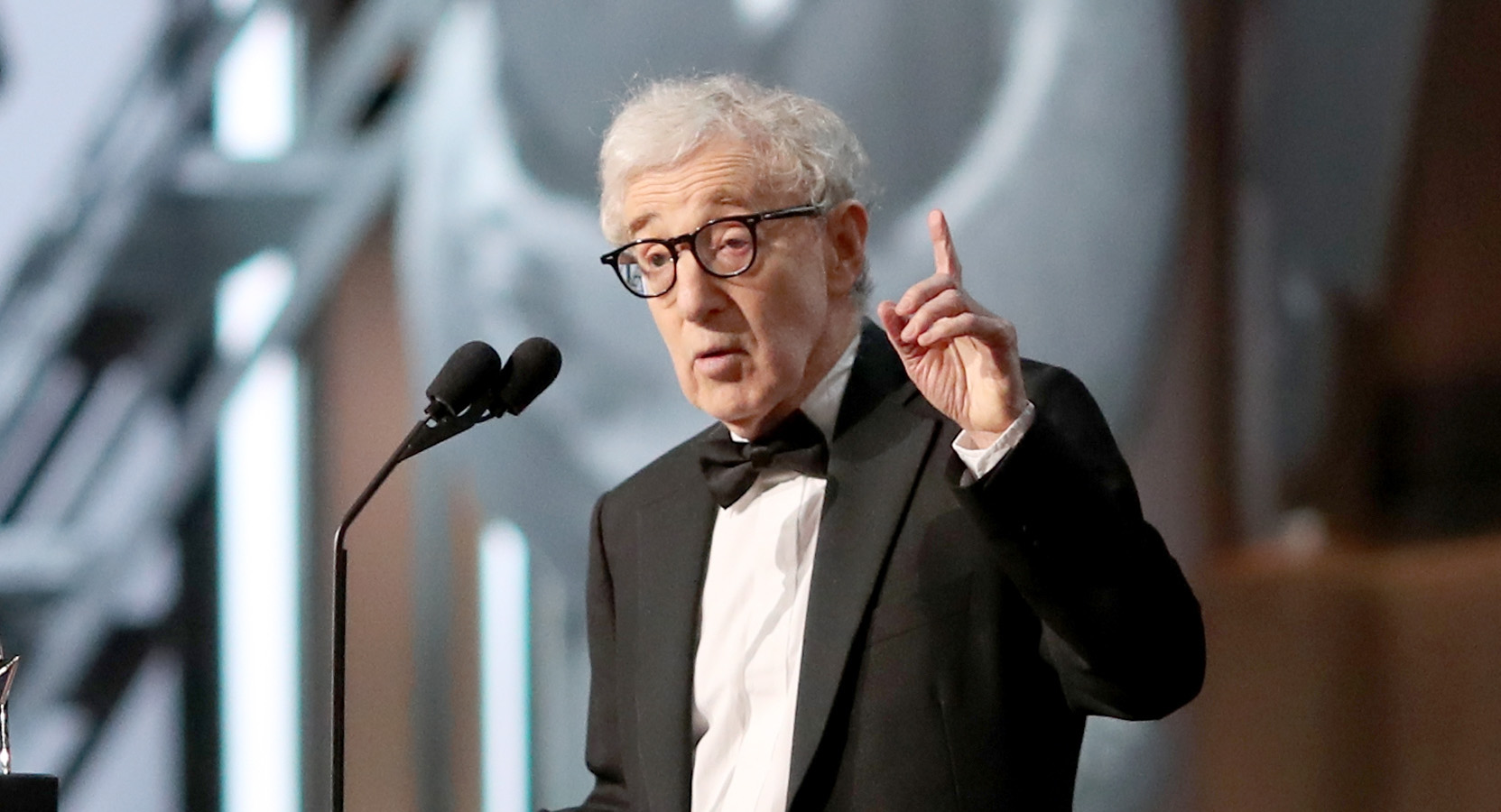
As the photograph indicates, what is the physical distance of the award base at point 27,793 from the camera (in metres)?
1.82

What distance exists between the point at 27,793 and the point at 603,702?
71 centimetres

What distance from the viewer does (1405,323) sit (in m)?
2.65

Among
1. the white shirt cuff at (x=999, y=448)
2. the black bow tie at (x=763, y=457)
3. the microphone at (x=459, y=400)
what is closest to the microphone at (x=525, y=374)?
the microphone at (x=459, y=400)

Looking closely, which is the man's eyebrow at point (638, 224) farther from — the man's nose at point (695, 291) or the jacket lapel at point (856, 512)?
the jacket lapel at point (856, 512)

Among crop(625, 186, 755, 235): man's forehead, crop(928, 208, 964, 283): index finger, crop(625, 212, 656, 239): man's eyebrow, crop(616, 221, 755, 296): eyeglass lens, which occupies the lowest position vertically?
crop(928, 208, 964, 283): index finger

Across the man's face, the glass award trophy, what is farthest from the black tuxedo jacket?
the glass award trophy

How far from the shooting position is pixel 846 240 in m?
2.04

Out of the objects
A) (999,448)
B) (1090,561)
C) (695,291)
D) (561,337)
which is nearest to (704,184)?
(695,291)

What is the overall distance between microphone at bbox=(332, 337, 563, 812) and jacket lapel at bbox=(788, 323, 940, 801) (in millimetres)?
375

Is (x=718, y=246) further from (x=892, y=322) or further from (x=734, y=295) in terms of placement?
(x=892, y=322)

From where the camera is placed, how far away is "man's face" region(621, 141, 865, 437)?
192cm

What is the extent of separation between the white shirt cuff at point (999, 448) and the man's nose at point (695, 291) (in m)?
0.42

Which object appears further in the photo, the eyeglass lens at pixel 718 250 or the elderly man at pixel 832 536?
the eyeglass lens at pixel 718 250

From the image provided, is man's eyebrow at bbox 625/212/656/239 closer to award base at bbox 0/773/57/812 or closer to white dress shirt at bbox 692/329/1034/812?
white dress shirt at bbox 692/329/1034/812
